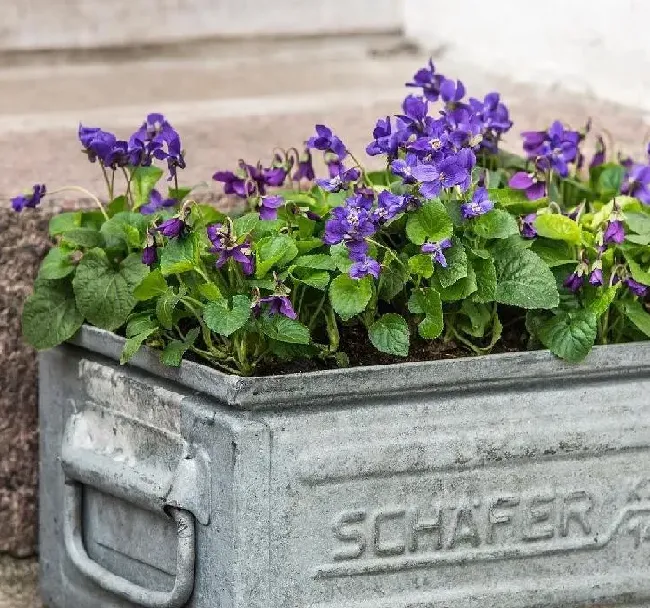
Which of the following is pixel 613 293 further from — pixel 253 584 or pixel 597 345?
pixel 253 584

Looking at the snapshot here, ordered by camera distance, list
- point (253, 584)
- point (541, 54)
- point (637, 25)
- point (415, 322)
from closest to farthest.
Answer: point (253, 584)
point (415, 322)
point (637, 25)
point (541, 54)

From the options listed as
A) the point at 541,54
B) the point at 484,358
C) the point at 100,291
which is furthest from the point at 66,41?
the point at 484,358

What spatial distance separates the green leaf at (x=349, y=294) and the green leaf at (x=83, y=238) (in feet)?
1.31

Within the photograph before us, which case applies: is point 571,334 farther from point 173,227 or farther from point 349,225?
point 173,227

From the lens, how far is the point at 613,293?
2096 millimetres

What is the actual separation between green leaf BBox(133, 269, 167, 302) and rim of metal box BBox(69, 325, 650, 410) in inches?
2.9

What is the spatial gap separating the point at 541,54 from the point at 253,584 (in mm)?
1684

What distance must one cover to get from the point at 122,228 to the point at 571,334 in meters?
0.63

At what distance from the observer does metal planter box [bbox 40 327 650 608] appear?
198 cm

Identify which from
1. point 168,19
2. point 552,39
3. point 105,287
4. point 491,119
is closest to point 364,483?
point 105,287

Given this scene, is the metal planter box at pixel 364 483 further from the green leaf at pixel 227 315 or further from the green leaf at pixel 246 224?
the green leaf at pixel 246 224

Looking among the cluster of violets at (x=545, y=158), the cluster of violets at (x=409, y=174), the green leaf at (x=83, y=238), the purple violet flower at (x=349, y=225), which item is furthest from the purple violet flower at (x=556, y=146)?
the green leaf at (x=83, y=238)

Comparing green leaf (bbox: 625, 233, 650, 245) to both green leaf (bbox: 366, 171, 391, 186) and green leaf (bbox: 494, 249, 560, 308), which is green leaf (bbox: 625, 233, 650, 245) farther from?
green leaf (bbox: 366, 171, 391, 186)

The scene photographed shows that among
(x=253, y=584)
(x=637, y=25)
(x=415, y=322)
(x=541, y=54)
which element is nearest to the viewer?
(x=253, y=584)
